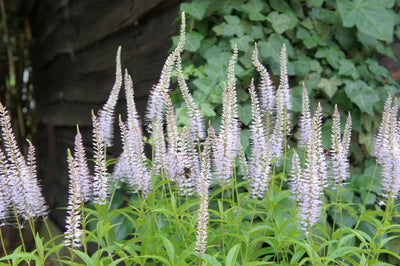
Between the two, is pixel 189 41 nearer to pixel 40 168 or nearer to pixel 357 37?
pixel 357 37

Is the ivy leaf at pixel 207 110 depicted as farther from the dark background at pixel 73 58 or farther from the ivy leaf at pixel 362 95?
the ivy leaf at pixel 362 95

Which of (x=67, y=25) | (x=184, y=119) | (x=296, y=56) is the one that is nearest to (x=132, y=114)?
(x=184, y=119)

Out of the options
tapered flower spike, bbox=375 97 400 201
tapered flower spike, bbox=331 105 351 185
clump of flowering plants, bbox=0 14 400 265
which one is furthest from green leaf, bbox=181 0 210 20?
tapered flower spike, bbox=375 97 400 201

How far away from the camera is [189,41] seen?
8.15 feet

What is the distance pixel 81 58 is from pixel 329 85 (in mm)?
2506

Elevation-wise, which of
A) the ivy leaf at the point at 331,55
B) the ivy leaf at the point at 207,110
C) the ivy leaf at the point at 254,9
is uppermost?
the ivy leaf at the point at 254,9

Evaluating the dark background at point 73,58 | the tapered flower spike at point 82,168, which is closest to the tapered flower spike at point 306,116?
the tapered flower spike at point 82,168

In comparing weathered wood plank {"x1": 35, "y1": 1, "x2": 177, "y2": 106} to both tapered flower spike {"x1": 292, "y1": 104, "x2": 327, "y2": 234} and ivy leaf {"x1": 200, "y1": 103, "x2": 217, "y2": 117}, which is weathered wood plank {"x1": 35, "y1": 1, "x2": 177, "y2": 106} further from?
tapered flower spike {"x1": 292, "y1": 104, "x2": 327, "y2": 234}

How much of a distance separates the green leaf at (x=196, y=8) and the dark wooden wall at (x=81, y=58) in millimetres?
166

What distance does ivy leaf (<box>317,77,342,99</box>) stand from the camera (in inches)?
105

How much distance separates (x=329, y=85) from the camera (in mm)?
2686

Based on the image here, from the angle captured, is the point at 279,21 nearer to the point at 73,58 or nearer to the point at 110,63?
the point at 110,63

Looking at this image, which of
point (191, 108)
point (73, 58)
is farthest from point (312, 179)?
point (73, 58)

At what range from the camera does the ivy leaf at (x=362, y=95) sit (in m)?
2.66
